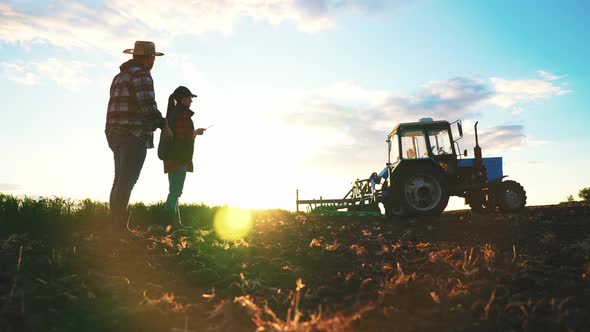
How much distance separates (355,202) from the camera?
14180mm

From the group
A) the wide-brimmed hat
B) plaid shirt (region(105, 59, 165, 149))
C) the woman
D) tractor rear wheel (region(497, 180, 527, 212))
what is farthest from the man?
tractor rear wheel (region(497, 180, 527, 212))

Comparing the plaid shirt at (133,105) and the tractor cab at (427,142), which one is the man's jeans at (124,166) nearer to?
the plaid shirt at (133,105)

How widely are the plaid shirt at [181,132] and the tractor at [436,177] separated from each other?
200 inches

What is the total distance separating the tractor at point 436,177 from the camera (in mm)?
9695

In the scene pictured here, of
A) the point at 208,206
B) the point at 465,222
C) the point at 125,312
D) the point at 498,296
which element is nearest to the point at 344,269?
the point at 498,296

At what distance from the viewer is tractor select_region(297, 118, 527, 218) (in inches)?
382

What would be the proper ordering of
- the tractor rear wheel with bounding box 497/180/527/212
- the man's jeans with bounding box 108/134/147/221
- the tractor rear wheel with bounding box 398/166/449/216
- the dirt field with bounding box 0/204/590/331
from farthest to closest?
the tractor rear wheel with bounding box 497/180/527/212, the tractor rear wheel with bounding box 398/166/449/216, the man's jeans with bounding box 108/134/147/221, the dirt field with bounding box 0/204/590/331

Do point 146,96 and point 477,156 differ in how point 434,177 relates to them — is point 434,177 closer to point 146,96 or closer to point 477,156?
point 477,156

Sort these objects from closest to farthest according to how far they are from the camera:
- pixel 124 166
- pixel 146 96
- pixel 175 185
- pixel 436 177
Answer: pixel 124 166 → pixel 146 96 → pixel 175 185 → pixel 436 177

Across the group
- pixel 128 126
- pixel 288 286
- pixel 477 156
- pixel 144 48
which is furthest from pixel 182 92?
pixel 477 156

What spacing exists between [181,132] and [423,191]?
5798 mm

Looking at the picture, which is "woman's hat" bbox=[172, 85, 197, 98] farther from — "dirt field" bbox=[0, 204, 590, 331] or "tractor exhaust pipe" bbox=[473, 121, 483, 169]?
"tractor exhaust pipe" bbox=[473, 121, 483, 169]

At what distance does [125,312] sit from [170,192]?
3.50 m

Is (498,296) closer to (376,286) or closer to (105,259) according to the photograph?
(376,286)
